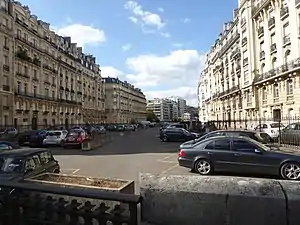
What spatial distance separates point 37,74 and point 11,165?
52.6 m

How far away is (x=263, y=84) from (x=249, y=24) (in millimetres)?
10149

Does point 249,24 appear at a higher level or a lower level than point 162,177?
higher

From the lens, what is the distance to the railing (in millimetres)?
2896

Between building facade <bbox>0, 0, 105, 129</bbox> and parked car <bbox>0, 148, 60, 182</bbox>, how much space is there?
38144 millimetres

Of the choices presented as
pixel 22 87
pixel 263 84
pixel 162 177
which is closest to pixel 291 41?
pixel 263 84

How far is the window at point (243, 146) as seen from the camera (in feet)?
38.2

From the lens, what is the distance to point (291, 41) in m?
34.2

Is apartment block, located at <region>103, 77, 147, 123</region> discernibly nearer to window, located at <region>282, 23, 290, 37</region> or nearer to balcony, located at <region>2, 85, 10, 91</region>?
balcony, located at <region>2, 85, 10, 91</region>

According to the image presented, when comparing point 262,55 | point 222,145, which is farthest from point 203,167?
point 262,55

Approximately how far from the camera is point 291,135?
68.8ft

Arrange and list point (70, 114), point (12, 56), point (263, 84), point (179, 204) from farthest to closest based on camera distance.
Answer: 1. point (70, 114)
2. point (12, 56)
3. point (263, 84)
4. point (179, 204)

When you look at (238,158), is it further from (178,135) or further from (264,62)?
(264,62)

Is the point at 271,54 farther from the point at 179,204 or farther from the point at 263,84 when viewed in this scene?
the point at 179,204

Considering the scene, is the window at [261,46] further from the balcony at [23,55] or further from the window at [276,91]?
the balcony at [23,55]
